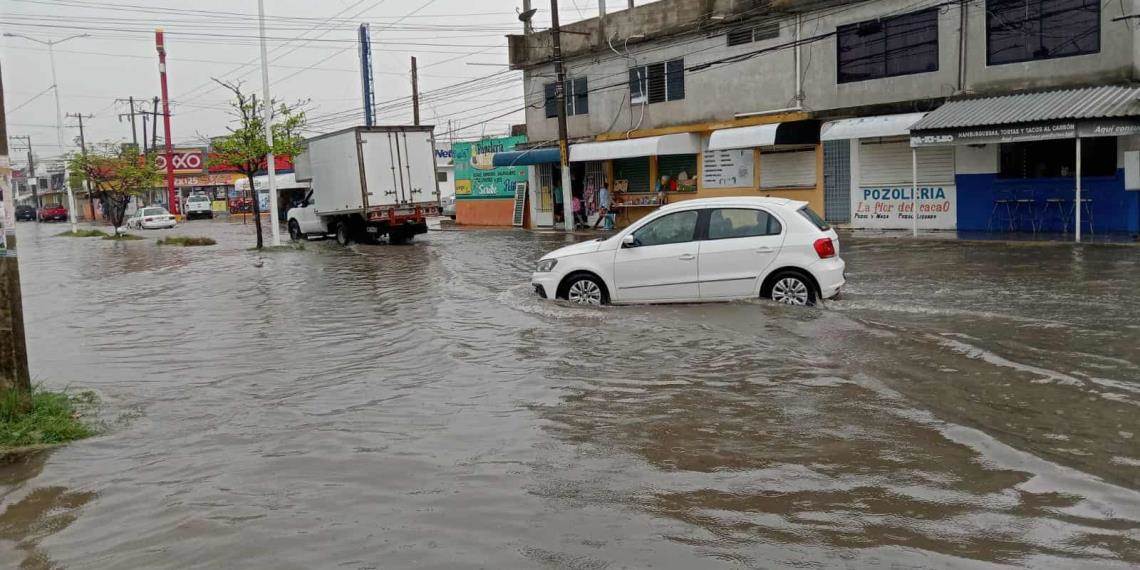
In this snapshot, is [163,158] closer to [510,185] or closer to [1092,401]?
[510,185]

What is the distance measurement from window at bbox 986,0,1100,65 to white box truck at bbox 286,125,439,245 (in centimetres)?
1598

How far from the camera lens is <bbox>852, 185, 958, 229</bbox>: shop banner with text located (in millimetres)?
23969

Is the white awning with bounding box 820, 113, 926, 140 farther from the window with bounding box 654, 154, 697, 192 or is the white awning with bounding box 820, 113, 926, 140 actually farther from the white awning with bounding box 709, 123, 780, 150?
the window with bounding box 654, 154, 697, 192

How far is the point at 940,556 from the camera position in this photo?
4.43 meters

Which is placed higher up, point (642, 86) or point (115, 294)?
point (642, 86)

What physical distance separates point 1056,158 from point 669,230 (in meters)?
13.5

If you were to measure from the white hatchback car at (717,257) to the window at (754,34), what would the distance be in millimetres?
16577

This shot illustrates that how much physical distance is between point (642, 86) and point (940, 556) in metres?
29.0

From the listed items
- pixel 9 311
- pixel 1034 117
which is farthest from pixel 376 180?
pixel 9 311

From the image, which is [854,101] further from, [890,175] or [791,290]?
[791,290]

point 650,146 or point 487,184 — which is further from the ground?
point 650,146

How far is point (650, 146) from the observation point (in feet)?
99.0

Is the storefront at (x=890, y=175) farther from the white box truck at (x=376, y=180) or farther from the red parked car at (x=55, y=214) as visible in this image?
the red parked car at (x=55, y=214)

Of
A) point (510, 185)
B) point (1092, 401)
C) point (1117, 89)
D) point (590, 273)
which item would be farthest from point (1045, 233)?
point (510, 185)
